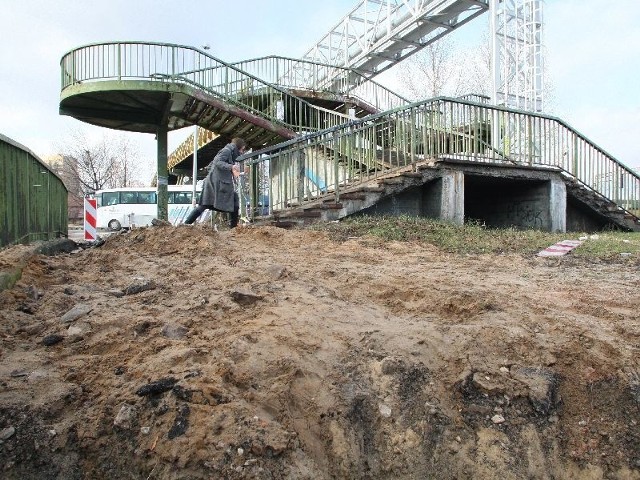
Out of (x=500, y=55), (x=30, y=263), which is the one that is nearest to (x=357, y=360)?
(x=30, y=263)

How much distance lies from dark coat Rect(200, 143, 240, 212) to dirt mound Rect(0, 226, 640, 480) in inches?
177

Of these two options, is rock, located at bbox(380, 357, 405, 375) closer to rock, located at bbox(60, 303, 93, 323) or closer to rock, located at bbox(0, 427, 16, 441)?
rock, located at bbox(0, 427, 16, 441)

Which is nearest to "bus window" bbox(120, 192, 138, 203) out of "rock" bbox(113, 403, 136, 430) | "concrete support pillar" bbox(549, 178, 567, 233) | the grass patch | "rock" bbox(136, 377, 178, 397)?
the grass patch

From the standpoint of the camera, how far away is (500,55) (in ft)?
65.3

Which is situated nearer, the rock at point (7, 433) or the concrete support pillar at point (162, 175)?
the rock at point (7, 433)

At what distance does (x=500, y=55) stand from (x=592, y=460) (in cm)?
2060

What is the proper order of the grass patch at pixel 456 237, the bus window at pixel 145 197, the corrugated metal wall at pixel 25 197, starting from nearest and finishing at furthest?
1. the corrugated metal wall at pixel 25 197
2. the grass patch at pixel 456 237
3. the bus window at pixel 145 197

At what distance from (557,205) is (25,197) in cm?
1042

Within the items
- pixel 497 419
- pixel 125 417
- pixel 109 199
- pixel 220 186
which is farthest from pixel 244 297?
pixel 109 199

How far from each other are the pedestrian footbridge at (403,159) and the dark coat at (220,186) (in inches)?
38.5

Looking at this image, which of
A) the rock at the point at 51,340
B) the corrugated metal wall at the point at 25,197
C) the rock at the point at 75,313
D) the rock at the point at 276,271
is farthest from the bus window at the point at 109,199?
the rock at the point at 51,340

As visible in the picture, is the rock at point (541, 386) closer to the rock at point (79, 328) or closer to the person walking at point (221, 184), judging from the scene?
the rock at point (79, 328)

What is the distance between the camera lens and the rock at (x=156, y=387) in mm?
2320

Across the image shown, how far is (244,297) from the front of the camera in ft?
12.0
